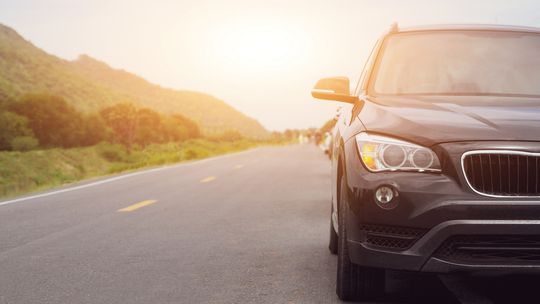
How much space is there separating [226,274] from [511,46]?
9.61 ft

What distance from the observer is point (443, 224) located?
3.47 metres

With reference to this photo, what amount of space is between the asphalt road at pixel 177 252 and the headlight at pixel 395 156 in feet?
3.48

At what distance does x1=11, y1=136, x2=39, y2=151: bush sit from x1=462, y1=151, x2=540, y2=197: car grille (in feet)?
149

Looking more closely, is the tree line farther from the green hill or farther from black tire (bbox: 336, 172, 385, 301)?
black tire (bbox: 336, 172, 385, 301)

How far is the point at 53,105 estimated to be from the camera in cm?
5591

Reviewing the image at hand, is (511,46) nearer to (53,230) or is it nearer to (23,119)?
(53,230)

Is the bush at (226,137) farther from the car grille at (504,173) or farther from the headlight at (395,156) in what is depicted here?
the car grille at (504,173)

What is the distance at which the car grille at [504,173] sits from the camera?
137 inches

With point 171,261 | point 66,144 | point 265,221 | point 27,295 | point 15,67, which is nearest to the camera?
point 27,295

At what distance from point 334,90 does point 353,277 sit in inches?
66.6

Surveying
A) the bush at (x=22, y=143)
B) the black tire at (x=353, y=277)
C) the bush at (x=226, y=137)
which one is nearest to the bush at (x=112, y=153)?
the bush at (x=22, y=143)

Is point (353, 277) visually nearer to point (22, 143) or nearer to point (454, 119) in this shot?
point (454, 119)

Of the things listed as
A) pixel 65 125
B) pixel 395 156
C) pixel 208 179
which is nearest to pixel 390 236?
pixel 395 156

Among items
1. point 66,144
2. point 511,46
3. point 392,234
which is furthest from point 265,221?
point 66,144
